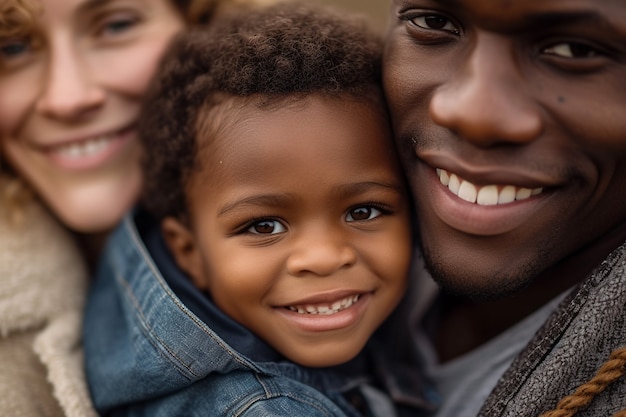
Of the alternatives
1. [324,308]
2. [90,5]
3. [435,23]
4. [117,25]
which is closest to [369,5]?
[117,25]

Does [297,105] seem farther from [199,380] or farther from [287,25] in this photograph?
[199,380]

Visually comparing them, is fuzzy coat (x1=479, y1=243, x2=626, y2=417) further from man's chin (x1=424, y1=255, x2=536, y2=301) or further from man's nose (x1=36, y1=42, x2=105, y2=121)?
man's nose (x1=36, y1=42, x2=105, y2=121)

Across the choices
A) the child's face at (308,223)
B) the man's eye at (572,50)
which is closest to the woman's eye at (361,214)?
the child's face at (308,223)

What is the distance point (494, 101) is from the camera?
1475mm

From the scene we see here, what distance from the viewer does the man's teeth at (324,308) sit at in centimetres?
185

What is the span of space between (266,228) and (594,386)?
887 millimetres

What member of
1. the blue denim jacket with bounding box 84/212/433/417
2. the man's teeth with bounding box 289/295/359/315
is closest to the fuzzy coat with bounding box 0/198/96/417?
the blue denim jacket with bounding box 84/212/433/417

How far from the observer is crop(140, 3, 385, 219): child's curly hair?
1804mm

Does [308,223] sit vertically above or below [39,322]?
above

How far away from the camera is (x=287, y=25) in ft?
6.19

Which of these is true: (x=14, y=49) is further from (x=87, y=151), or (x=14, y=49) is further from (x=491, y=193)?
(x=491, y=193)

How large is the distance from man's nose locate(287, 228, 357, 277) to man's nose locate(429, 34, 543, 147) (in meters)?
0.47

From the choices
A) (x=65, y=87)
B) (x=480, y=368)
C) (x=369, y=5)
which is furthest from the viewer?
(x=369, y=5)

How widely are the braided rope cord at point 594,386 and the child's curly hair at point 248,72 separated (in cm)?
85
